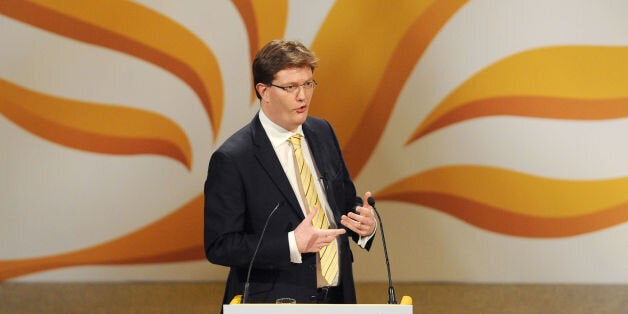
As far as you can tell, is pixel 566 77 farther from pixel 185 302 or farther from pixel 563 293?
pixel 185 302

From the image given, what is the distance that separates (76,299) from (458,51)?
233 cm

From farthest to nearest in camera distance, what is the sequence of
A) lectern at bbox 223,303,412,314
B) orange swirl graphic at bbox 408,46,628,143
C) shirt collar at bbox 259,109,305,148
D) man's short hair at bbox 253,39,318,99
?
orange swirl graphic at bbox 408,46,628,143
shirt collar at bbox 259,109,305,148
man's short hair at bbox 253,39,318,99
lectern at bbox 223,303,412,314

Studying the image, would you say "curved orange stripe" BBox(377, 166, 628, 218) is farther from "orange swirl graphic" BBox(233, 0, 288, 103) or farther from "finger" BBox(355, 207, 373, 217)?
"finger" BBox(355, 207, 373, 217)

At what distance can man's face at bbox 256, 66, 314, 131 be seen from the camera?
3166 mm

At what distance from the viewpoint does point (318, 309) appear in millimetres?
2475

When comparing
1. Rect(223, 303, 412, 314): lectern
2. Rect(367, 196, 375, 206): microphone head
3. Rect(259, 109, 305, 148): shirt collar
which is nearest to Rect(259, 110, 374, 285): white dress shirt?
Rect(259, 109, 305, 148): shirt collar

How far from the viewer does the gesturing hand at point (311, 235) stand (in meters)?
2.92

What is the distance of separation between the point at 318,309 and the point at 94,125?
8.70 feet

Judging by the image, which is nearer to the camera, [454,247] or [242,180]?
[242,180]

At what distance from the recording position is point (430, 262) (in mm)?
4859

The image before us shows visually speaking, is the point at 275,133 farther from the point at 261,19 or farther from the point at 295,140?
the point at 261,19

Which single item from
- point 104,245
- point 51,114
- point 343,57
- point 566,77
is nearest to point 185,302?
point 104,245

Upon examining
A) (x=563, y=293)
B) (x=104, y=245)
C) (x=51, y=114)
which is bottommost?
(x=563, y=293)

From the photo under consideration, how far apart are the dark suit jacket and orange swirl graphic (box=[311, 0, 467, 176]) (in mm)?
1591
